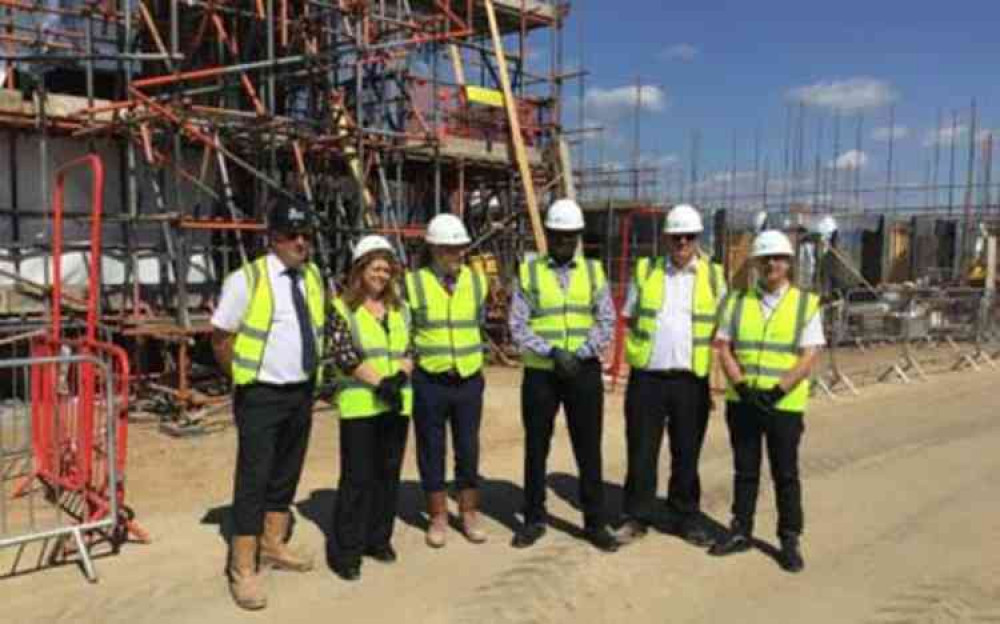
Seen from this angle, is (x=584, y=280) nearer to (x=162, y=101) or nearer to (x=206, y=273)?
(x=162, y=101)

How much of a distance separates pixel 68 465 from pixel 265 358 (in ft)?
8.43

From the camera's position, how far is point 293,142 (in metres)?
11.3

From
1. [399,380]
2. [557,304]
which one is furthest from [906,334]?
[399,380]

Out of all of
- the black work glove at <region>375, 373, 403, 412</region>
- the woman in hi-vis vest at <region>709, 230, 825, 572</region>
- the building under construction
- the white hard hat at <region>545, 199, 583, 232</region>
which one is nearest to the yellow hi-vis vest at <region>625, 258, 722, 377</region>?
the woman in hi-vis vest at <region>709, 230, 825, 572</region>

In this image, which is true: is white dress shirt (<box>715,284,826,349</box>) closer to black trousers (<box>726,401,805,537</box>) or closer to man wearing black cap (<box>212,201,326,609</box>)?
black trousers (<box>726,401,805,537</box>)

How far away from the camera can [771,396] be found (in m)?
5.22

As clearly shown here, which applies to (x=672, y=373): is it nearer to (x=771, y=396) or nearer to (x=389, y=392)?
(x=771, y=396)

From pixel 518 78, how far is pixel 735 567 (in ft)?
41.6

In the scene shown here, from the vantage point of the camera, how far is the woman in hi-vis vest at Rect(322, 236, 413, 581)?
194 inches

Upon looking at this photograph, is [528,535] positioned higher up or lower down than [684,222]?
lower down

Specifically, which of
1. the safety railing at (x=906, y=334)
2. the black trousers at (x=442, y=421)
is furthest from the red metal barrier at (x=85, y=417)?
the safety railing at (x=906, y=334)

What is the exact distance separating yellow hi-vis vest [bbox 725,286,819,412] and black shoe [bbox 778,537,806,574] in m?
0.75

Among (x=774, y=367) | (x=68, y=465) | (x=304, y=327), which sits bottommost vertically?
(x=68, y=465)

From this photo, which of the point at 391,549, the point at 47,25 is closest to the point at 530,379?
the point at 391,549
